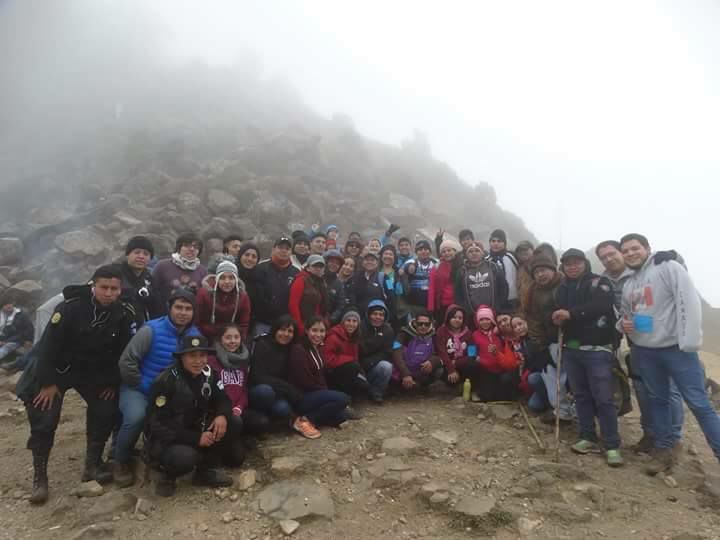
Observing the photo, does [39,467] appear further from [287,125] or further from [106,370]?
[287,125]

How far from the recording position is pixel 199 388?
197 inches

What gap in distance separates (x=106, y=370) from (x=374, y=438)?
3584 millimetres

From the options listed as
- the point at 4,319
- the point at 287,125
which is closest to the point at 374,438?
the point at 4,319

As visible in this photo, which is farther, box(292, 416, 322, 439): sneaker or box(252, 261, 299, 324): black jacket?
box(252, 261, 299, 324): black jacket

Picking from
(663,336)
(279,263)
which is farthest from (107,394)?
(663,336)

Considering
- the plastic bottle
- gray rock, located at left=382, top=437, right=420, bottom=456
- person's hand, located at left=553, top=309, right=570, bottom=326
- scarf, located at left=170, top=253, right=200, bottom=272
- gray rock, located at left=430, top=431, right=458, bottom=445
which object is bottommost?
gray rock, located at left=430, top=431, right=458, bottom=445

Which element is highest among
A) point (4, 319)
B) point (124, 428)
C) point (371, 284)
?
point (371, 284)

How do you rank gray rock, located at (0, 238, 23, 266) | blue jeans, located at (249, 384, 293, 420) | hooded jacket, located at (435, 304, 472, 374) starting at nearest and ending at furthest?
blue jeans, located at (249, 384, 293, 420) → hooded jacket, located at (435, 304, 472, 374) → gray rock, located at (0, 238, 23, 266)

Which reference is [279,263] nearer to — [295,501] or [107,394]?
[107,394]

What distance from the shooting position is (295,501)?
475 cm

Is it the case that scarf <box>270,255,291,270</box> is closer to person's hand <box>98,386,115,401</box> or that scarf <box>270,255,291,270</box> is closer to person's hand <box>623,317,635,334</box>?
person's hand <box>98,386,115,401</box>

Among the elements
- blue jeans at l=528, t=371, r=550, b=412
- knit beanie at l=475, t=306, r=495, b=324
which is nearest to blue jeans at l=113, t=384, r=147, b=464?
knit beanie at l=475, t=306, r=495, b=324

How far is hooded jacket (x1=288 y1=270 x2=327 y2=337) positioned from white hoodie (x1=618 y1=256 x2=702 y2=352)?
4.42 m

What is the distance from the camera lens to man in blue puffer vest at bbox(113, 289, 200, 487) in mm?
5117
